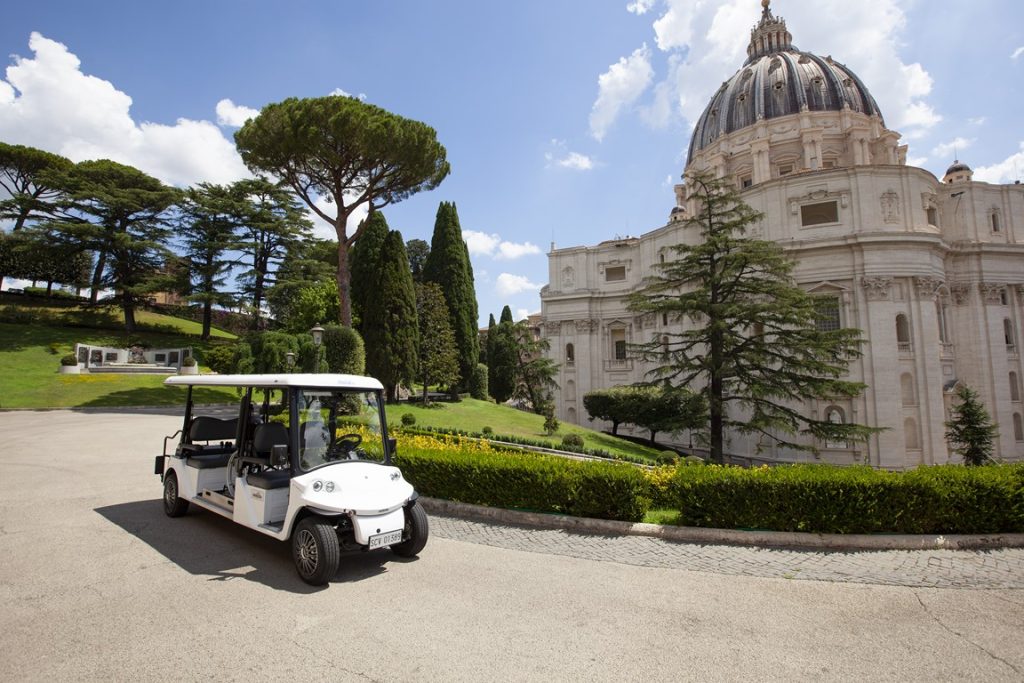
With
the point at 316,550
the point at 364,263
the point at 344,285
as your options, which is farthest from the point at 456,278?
the point at 316,550

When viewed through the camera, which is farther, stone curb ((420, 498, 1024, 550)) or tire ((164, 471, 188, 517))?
tire ((164, 471, 188, 517))

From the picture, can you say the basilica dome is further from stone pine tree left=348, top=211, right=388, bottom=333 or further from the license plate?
the license plate

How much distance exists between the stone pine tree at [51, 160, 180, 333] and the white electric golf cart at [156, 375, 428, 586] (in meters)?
36.2

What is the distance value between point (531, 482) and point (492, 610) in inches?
137

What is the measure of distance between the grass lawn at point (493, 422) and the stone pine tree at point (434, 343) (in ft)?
5.31

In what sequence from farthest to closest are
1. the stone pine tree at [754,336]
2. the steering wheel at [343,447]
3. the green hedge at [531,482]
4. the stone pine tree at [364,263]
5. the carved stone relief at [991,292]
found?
the carved stone relief at [991,292] → the stone pine tree at [364,263] → the stone pine tree at [754,336] → the green hedge at [531,482] → the steering wheel at [343,447]

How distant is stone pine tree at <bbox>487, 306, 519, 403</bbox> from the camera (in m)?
37.9

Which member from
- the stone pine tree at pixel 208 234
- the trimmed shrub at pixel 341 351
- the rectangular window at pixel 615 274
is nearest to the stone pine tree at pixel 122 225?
the stone pine tree at pixel 208 234

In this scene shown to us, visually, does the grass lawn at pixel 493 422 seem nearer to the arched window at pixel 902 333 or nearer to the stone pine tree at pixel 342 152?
the stone pine tree at pixel 342 152

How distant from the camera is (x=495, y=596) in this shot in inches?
202

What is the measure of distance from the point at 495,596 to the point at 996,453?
120 ft

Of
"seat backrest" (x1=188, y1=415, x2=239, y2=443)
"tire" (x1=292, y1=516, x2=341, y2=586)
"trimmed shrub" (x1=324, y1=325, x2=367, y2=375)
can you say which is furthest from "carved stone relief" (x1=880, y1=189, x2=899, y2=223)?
"tire" (x1=292, y1=516, x2=341, y2=586)

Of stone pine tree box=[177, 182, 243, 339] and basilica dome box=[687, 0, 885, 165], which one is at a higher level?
basilica dome box=[687, 0, 885, 165]

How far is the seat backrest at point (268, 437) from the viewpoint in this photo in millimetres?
6152
